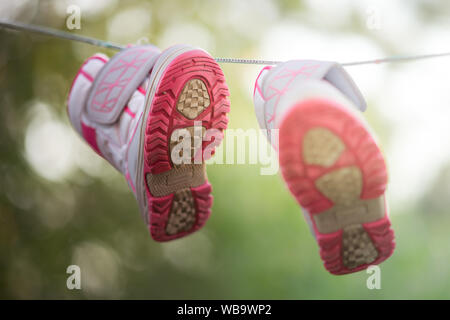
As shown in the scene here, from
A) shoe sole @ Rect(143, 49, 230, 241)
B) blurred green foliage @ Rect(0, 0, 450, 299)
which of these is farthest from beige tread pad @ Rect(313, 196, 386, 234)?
blurred green foliage @ Rect(0, 0, 450, 299)

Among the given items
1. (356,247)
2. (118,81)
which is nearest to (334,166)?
(356,247)

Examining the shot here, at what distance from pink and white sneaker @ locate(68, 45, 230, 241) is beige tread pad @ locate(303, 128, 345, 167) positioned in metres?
0.22

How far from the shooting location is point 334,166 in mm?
471

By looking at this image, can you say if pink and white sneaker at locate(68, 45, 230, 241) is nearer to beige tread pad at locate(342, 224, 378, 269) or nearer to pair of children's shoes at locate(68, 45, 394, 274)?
pair of children's shoes at locate(68, 45, 394, 274)

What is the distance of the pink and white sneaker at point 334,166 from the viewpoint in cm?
46

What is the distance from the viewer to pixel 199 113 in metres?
0.63

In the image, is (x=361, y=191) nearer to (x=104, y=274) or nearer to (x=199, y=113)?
(x=199, y=113)

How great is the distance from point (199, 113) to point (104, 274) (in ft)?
5.26

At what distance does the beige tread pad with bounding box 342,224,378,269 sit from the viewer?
0.52 m

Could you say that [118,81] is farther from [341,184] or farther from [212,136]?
[341,184]

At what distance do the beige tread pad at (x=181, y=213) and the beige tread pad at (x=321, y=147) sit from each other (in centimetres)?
30

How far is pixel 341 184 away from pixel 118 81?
0.45 meters

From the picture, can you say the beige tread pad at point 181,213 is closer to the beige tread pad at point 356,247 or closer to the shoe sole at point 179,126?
the shoe sole at point 179,126

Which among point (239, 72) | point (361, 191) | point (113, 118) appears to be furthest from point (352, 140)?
point (239, 72)
